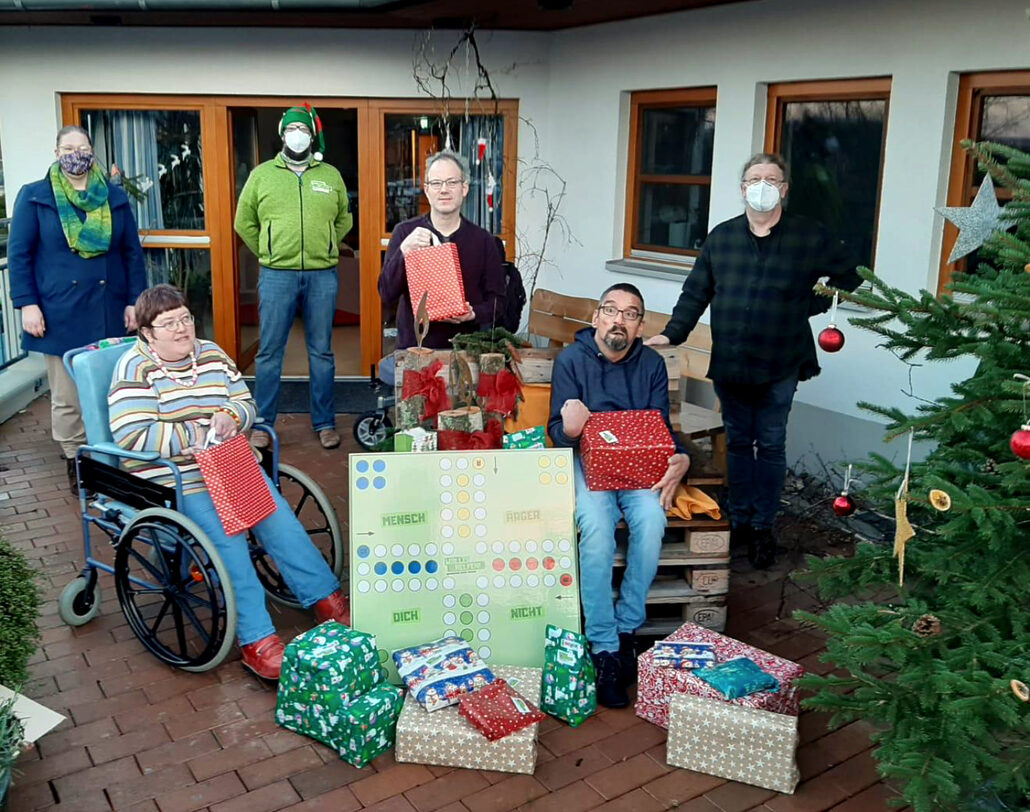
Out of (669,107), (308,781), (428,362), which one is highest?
(669,107)

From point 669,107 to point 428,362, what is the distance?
12.6ft

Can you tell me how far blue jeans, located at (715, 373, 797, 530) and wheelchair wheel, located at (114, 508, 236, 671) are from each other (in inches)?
96.2

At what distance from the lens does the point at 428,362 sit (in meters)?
4.55

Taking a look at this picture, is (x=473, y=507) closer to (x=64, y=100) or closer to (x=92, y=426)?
(x=92, y=426)

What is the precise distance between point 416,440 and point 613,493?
0.80m

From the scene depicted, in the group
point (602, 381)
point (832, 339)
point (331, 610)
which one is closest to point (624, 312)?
point (602, 381)

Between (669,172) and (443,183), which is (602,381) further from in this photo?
(669,172)

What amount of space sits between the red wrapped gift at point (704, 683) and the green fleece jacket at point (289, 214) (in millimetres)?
3780

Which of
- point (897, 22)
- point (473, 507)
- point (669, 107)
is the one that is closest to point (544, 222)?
point (669, 107)

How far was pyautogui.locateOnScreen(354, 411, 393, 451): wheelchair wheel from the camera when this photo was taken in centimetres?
685

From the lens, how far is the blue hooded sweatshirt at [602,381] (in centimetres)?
434

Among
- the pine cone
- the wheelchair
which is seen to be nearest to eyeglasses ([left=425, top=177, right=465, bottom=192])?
the wheelchair

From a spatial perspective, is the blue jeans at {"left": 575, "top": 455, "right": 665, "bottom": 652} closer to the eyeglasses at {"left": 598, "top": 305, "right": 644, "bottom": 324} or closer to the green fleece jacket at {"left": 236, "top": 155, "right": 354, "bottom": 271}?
the eyeglasses at {"left": 598, "top": 305, "right": 644, "bottom": 324}

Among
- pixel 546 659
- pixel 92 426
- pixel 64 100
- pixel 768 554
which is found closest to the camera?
pixel 546 659
